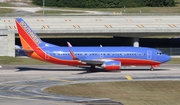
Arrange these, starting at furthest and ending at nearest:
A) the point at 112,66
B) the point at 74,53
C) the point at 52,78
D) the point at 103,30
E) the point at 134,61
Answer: the point at 103,30
the point at 134,61
the point at 74,53
the point at 112,66
the point at 52,78

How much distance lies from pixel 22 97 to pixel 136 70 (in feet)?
81.8

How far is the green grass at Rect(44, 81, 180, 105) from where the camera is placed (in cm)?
5495

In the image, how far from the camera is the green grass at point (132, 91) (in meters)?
54.9

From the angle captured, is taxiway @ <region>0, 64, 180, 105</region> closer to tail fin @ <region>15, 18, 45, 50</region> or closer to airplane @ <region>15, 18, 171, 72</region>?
airplane @ <region>15, 18, 171, 72</region>

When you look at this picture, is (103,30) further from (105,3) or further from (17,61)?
(105,3)

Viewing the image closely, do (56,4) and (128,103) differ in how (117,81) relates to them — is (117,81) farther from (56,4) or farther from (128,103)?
(56,4)

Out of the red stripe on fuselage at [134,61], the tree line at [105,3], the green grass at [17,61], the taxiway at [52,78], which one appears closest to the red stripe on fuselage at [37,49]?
the taxiway at [52,78]

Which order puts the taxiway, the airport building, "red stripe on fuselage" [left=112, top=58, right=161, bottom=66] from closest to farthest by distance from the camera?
the taxiway
"red stripe on fuselage" [left=112, top=58, right=161, bottom=66]
the airport building

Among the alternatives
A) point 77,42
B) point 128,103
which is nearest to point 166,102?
point 128,103

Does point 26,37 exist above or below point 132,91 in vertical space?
above

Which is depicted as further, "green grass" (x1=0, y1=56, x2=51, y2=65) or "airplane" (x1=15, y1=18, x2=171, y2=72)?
"green grass" (x1=0, y1=56, x2=51, y2=65)

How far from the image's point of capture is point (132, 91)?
200 feet

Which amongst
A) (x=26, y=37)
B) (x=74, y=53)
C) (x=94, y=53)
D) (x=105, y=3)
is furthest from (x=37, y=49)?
(x=105, y=3)

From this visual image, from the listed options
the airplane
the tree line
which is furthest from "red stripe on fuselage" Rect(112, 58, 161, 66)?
the tree line
